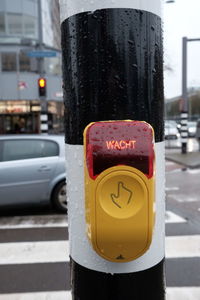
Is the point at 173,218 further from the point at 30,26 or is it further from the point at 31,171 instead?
the point at 30,26

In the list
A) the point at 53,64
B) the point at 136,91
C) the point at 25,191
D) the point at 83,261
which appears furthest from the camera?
the point at 53,64

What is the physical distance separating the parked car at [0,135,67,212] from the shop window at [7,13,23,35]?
21447mm

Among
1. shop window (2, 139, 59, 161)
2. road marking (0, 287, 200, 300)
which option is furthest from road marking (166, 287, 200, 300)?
shop window (2, 139, 59, 161)

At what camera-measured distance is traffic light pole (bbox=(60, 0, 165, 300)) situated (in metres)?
1.25

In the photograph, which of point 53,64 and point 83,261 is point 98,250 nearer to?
point 83,261

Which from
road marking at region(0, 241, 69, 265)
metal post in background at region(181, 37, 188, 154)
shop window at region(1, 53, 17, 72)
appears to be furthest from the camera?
shop window at region(1, 53, 17, 72)

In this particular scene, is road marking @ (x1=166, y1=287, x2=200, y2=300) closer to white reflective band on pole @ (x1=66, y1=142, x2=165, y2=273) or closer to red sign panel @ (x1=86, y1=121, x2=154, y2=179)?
white reflective band on pole @ (x1=66, y1=142, x2=165, y2=273)

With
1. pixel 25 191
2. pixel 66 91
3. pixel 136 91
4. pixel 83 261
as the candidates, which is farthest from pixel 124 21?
pixel 25 191

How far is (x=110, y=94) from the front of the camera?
1.26 metres

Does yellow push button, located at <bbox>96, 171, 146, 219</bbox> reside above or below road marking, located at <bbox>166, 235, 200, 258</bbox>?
above

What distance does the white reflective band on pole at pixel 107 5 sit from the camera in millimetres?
1239

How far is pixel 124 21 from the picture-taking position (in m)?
1.25

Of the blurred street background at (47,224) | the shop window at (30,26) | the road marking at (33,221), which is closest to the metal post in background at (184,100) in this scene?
the blurred street background at (47,224)

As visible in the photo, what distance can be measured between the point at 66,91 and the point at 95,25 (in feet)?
1.01
